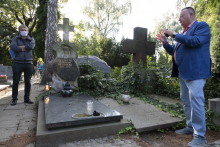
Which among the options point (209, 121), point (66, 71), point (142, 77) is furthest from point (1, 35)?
point (209, 121)

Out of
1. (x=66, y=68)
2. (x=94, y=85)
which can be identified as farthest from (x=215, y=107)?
(x=66, y=68)

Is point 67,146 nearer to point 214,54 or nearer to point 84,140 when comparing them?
point 84,140

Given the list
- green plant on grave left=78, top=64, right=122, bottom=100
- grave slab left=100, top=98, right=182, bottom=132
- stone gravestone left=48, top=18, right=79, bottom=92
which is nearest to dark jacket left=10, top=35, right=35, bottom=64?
stone gravestone left=48, top=18, right=79, bottom=92

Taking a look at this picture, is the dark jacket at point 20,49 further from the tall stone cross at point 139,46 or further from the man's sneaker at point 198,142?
the man's sneaker at point 198,142

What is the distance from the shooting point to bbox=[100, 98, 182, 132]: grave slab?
101 inches

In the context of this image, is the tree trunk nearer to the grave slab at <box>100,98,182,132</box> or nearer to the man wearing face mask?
the man wearing face mask

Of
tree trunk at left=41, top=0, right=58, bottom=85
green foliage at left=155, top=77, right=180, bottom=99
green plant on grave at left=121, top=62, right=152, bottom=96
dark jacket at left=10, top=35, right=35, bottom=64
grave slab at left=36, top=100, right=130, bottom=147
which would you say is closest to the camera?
grave slab at left=36, top=100, right=130, bottom=147

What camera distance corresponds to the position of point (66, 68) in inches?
180

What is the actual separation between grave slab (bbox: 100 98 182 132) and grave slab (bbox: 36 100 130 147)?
0.28 m

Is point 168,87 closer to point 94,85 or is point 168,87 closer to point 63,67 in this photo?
point 94,85

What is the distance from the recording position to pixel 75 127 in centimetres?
225

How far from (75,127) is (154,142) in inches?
47.5

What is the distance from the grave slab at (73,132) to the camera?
6.57 feet

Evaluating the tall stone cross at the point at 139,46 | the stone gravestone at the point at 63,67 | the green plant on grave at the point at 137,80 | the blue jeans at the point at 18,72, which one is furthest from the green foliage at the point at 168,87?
the blue jeans at the point at 18,72
